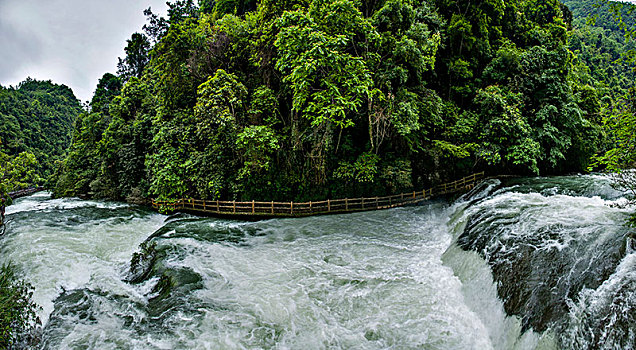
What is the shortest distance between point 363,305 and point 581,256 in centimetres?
411

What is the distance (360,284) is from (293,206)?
7166mm

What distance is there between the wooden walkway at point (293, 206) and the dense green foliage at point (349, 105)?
514 millimetres

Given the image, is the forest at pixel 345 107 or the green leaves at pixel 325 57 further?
the forest at pixel 345 107

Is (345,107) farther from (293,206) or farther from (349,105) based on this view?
→ (293,206)

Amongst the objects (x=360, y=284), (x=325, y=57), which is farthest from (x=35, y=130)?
(x=360, y=284)

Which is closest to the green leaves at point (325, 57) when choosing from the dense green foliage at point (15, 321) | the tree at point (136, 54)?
the dense green foliage at point (15, 321)

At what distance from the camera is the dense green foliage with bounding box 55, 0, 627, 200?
41.5 ft

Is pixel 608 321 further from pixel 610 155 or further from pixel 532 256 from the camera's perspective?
pixel 610 155

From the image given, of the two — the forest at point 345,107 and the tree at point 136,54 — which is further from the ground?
the tree at point 136,54

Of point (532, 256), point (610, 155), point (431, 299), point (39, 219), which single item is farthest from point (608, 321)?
point (39, 219)

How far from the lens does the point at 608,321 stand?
3.99 m

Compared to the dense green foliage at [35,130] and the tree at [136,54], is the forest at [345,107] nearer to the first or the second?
the tree at [136,54]

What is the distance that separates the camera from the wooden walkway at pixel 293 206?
13.8 meters

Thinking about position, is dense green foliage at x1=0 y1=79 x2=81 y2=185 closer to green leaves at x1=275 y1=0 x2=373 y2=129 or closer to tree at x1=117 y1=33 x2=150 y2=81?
tree at x1=117 y1=33 x2=150 y2=81
